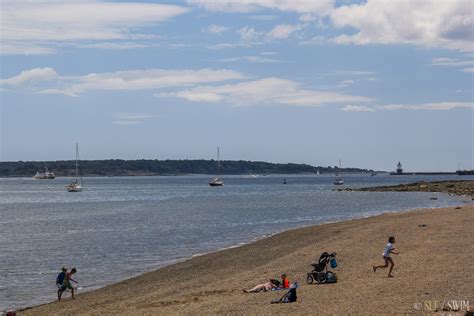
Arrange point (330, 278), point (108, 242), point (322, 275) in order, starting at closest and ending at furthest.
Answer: point (330, 278) → point (322, 275) → point (108, 242)

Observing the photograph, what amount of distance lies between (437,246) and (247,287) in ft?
31.4

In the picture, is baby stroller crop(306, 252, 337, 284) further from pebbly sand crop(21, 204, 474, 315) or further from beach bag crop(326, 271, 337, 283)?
pebbly sand crop(21, 204, 474, 315)

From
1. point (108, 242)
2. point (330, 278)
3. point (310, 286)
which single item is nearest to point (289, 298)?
point (310, 286)

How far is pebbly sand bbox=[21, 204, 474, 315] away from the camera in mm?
18484

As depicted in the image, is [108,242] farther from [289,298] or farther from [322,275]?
[289,298]

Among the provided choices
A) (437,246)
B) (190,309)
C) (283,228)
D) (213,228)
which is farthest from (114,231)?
(190,309)

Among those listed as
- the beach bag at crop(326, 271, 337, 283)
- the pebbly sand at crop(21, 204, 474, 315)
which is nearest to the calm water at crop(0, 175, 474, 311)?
the pebbly sand at crop(21, 204, 474, 315)

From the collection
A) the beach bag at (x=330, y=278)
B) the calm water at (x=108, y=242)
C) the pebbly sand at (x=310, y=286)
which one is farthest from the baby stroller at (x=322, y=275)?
the calm water at (x=108, y=242)

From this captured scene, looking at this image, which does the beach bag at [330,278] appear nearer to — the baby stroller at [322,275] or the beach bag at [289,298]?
the baby stroller at [322,275]

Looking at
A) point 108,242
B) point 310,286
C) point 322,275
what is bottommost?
point 108,242

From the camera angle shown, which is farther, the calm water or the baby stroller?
the calm water

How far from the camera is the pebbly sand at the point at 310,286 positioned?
1848cm

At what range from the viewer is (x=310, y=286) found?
22.3m

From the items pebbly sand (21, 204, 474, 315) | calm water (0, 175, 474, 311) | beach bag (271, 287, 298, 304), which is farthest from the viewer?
calm water (0, 175, 474, 311)
